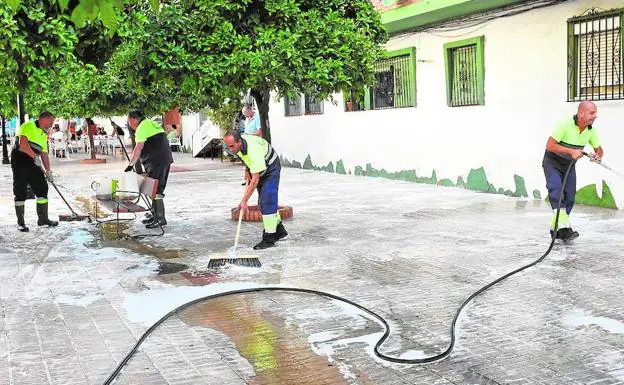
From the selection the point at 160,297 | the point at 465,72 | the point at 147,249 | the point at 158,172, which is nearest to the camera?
the point at 160,297

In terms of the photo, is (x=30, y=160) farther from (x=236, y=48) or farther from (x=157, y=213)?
(x=236, y=48)

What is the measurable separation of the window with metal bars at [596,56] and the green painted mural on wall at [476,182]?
1334 mm

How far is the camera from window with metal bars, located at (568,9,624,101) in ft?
32.7

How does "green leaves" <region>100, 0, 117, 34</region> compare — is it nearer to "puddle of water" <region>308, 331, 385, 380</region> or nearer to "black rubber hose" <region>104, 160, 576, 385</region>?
"black rubber hose" <region>104, 160, 576, 385</region>

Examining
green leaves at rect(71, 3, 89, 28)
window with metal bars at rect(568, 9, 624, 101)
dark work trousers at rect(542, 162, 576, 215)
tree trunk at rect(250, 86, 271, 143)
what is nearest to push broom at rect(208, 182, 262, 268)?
dark work trousers at rect(542, 162, 576, 215)

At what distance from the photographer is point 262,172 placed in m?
7.82

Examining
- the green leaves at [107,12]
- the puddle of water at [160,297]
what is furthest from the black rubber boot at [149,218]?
the green leaves at [107,12]

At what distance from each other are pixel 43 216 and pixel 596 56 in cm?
802

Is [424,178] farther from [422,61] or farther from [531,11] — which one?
[531,11]

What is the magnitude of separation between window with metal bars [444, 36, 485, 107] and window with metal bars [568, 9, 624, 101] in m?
2.07

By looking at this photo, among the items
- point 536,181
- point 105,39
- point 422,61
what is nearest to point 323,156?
point 422,61

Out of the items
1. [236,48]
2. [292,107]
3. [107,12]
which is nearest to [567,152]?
[236,48]

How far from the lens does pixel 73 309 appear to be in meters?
5.70

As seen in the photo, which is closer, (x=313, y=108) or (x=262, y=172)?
(x=262, y=172)
